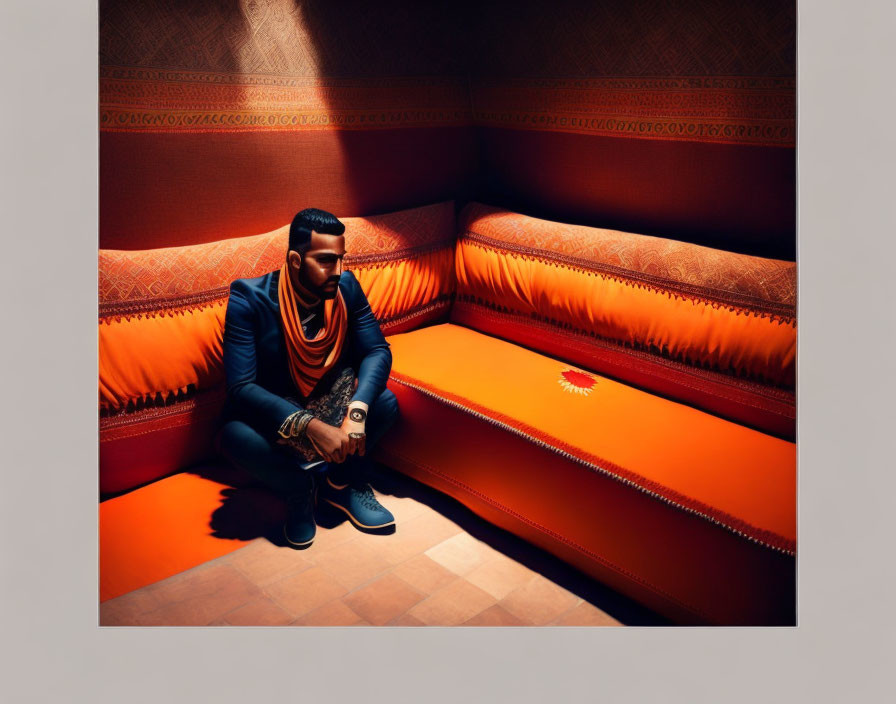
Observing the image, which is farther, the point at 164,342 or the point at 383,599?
the point at 164,342

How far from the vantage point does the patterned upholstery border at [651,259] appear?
8.86ft

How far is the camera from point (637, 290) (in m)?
3.03

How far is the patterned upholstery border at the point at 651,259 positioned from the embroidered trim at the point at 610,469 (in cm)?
76

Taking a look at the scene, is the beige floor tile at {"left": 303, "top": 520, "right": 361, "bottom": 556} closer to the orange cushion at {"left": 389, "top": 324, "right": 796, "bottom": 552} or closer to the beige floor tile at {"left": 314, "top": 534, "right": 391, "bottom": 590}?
the beige floor tile at {"left": 314, "top": 534, "right": 391, "bottom": 590}

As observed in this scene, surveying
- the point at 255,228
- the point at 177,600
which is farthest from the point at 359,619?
the point at 255,228

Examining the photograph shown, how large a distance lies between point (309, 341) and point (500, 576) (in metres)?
1.01

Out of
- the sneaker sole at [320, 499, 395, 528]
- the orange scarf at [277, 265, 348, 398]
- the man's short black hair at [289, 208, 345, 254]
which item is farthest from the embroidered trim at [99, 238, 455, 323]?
the sneaker sole at [320, 499, 395, 528]

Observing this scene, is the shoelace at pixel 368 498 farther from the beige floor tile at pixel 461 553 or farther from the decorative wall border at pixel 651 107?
the decorative wall border at pixel 651 107

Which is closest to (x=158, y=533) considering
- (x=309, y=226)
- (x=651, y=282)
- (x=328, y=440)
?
(x=328, y=440)

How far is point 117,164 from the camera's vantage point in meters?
2.87

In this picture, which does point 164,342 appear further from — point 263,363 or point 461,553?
point 461,553

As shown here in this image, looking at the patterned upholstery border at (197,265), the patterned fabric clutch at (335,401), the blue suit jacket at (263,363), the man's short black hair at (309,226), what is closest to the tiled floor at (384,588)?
the patterned fabric clutch at (335,401)

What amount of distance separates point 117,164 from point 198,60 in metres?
0.50

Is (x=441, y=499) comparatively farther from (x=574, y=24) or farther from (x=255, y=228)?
(x=574, y=24)
